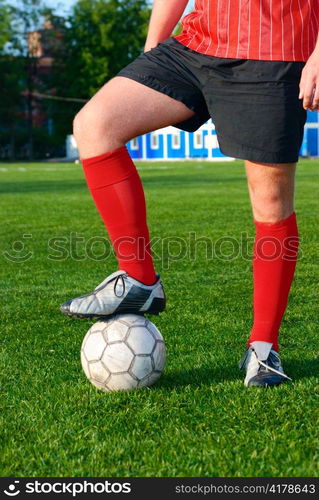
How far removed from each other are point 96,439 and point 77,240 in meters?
6.17

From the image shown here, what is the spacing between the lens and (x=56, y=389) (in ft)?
10.3

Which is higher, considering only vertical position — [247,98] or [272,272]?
[247,98]

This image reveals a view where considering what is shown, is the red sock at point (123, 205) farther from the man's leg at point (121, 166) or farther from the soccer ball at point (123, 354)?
the soccer ball at point (123, 354)

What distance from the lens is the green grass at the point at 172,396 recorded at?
237cm

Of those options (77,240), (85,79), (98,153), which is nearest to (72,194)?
(77,240)

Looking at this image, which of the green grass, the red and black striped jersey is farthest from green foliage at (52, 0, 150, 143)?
the red and black striped jersey

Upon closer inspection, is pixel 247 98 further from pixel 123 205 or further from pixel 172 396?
pixel 172 396

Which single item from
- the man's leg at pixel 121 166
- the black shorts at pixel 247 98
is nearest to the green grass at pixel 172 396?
the man's leg at pixel 121 166

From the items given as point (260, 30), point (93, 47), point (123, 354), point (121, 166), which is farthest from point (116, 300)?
point (93, 47)

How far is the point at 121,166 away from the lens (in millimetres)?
3115

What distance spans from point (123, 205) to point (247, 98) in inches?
25.1

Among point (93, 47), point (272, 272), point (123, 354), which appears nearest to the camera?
point (123, 354)

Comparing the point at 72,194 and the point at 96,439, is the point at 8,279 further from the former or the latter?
the point at 72,194

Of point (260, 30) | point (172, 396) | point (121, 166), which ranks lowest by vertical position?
point (172, 396)
